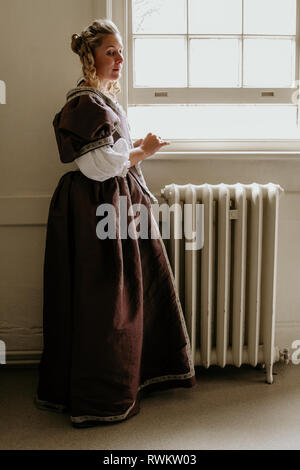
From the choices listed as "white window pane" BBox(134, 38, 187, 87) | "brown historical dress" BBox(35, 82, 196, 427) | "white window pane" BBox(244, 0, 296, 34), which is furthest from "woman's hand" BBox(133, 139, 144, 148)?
"white window pane" BBox(244, 0, 296, 34)

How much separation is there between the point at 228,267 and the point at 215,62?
0.91 m

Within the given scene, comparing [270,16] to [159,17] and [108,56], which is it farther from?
[108,56]

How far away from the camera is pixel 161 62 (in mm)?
2086

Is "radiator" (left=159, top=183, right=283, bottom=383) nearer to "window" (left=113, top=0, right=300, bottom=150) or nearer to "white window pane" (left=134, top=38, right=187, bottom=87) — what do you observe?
"window" (left=113, top=0, right=300, bottom=150)

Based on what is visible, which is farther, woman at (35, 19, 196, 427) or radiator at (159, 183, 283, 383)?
radiator at (159, 183, 283, 383)

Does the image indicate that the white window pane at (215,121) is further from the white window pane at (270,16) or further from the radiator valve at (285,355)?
the radiator valve at (285,355)

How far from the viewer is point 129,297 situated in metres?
1.69

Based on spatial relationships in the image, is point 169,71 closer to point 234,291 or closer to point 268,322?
point 234,291

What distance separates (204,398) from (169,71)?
1369mm

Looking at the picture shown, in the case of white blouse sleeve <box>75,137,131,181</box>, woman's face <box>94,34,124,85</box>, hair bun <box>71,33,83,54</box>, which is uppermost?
hair bun <box>71,33,83,54</box>

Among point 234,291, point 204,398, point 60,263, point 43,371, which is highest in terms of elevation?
point 60,263

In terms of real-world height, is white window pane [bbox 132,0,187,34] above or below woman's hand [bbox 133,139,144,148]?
above

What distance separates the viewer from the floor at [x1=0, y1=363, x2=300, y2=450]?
5.02ft
